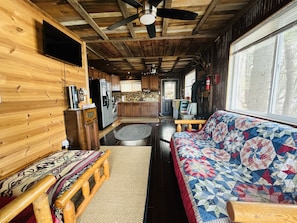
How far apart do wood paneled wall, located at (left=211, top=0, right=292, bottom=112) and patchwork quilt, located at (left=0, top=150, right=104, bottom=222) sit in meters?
2.38

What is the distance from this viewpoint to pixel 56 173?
130 centimetres

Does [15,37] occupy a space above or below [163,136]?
above

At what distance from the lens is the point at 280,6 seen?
4.34ft

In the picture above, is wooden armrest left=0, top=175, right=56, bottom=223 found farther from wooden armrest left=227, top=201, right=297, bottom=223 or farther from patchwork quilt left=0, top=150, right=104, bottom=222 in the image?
wooden armrest left=227, top=201, right=297, bottom=223

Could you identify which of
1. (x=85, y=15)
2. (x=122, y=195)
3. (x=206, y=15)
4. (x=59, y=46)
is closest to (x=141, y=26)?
(x=85, y=15)

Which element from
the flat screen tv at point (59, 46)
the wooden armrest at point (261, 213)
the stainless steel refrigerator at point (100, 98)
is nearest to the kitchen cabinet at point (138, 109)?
the stainless steel refrigerator at point (100, 98)

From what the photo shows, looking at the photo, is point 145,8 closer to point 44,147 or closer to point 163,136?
point 44,147

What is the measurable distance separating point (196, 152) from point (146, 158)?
3.52ft

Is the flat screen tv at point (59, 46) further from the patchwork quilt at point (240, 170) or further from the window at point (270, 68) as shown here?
the window at point (270, 68)

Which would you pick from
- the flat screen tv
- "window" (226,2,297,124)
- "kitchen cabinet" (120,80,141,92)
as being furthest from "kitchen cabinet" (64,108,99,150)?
"kitchen cabinet" (120,80,141,92)

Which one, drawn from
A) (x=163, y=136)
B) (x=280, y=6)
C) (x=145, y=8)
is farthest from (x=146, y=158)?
(x=280, y=6)

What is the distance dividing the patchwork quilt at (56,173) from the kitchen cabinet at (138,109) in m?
4.97

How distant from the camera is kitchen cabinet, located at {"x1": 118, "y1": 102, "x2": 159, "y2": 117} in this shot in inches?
261

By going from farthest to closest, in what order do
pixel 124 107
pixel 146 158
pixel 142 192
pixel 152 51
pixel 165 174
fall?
pixel 124 107
pixel 152 51
pixel 146 158
pixel 165 174
pixel 142 192
